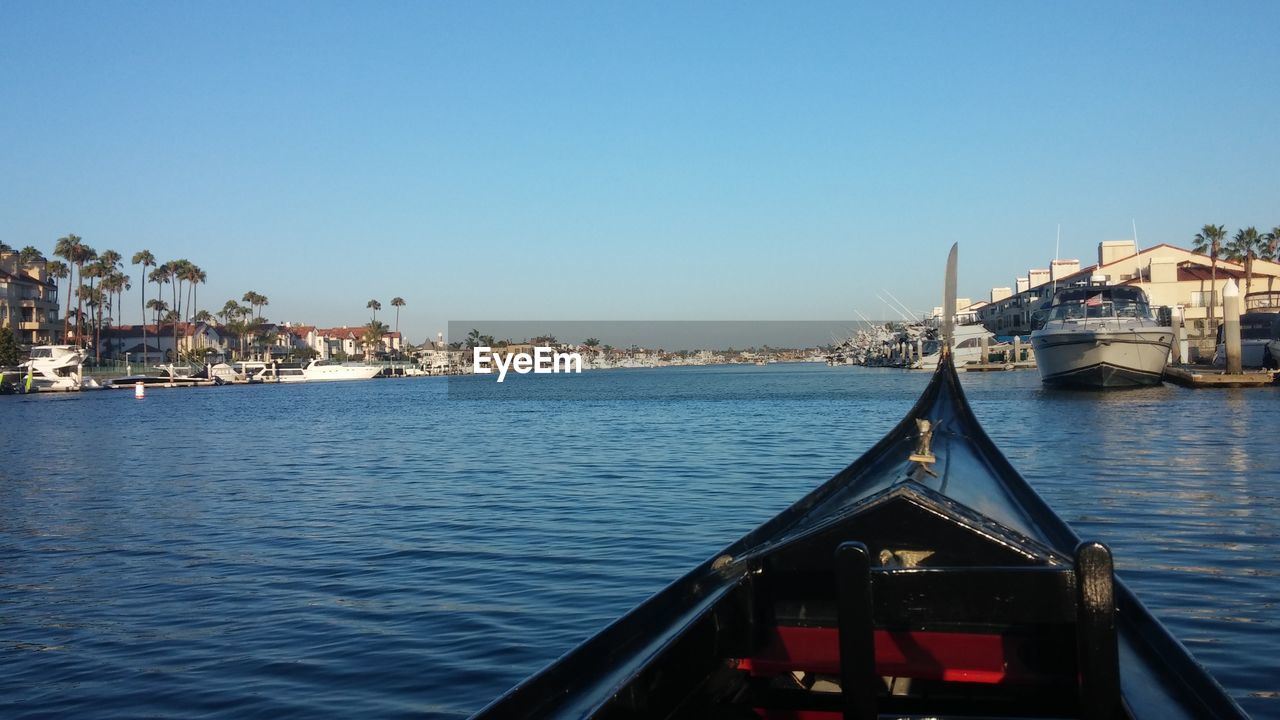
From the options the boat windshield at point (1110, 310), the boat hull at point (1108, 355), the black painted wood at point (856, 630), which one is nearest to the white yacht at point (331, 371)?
the boat hull at point (1108, 355)

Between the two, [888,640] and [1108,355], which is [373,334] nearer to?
[1108,355]

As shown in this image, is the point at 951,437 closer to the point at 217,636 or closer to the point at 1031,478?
A: the point at 217,636

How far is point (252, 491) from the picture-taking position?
1869cm

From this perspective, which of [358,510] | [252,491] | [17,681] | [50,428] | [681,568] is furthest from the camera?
[50,428]

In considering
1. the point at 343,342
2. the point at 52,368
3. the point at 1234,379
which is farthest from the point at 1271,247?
the point at 343,342

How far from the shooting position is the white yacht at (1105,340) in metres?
37.8

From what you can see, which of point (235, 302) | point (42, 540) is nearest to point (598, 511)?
point (42, 540)

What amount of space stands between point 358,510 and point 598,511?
13.8ft

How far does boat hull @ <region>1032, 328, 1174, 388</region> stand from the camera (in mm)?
37594

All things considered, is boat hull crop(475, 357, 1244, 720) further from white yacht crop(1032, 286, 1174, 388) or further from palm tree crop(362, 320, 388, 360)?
palm tree crop(362, 320, 388, 360)

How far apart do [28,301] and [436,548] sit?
94985 mm

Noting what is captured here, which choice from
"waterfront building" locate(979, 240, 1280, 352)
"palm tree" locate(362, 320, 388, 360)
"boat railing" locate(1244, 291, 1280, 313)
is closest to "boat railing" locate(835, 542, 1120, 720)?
"waterfront building" locate(979, 240, 1280, 352)

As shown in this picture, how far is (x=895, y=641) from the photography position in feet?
13.7

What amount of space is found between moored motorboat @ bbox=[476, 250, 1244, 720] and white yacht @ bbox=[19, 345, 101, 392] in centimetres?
9110
